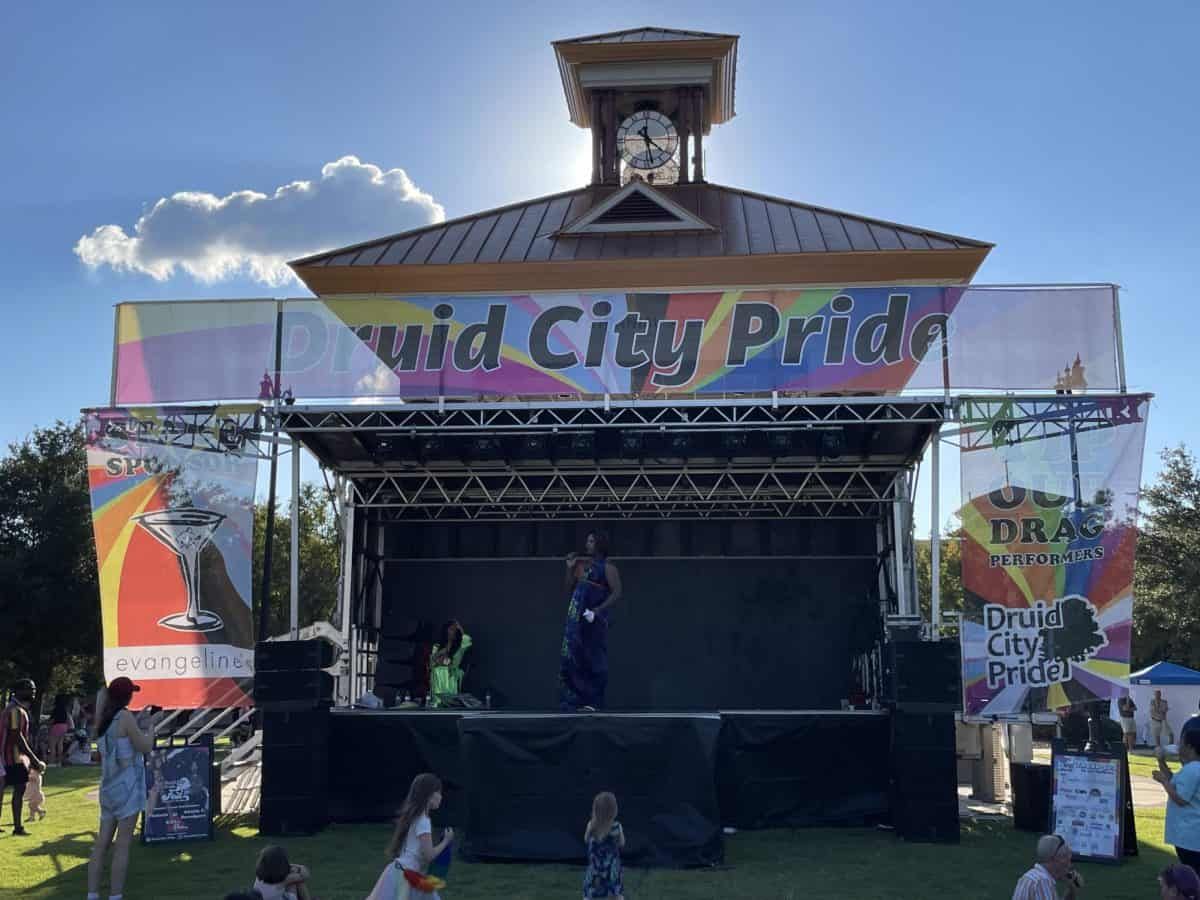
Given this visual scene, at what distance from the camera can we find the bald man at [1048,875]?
5.01 m

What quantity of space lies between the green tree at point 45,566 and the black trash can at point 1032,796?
23.6 meters

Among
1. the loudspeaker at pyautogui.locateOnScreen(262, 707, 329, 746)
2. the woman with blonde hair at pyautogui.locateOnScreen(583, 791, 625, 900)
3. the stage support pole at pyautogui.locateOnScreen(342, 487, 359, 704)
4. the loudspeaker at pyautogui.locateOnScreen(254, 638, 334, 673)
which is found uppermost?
the stage support pole at pyautogui.locateOnScreen(342, 487, 359, 704)

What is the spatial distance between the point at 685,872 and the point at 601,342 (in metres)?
5.78

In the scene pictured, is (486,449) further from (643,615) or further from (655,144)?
(655,144)

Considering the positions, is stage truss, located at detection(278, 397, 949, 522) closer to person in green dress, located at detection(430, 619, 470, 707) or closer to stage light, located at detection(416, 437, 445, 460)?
stage light, located at detection(416, 437, 445, 460)

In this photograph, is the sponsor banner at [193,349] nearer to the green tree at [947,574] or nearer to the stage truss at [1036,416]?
the stage truss at [1036,416]

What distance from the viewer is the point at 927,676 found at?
10.1 meters

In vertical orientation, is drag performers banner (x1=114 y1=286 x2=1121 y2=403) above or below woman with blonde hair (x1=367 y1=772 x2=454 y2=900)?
above

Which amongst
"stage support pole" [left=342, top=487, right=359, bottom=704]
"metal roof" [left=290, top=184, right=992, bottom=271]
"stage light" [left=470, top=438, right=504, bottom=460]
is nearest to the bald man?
"stage light" [left=470, top=438, right=504, bottom=460]

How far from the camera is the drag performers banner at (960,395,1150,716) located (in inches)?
440

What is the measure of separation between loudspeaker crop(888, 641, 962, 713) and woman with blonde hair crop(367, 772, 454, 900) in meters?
5.55

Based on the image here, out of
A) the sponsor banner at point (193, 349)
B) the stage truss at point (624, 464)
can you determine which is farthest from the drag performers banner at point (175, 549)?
the stage truss at point (624, 464)

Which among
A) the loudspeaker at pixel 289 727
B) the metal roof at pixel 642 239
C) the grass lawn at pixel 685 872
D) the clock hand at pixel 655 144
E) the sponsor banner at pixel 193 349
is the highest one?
the clock hand at pixel 655 144

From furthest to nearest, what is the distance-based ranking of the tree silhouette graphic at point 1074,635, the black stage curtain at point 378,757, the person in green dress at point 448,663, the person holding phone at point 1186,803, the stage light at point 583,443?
1. the person in green dress at point 448,663
2. the stage light at point 583,443
3. the tree silhouette graphic at point 1074,635
4. the black stage curtain at point 378,757
5. the person holding phone at point 1186,803
